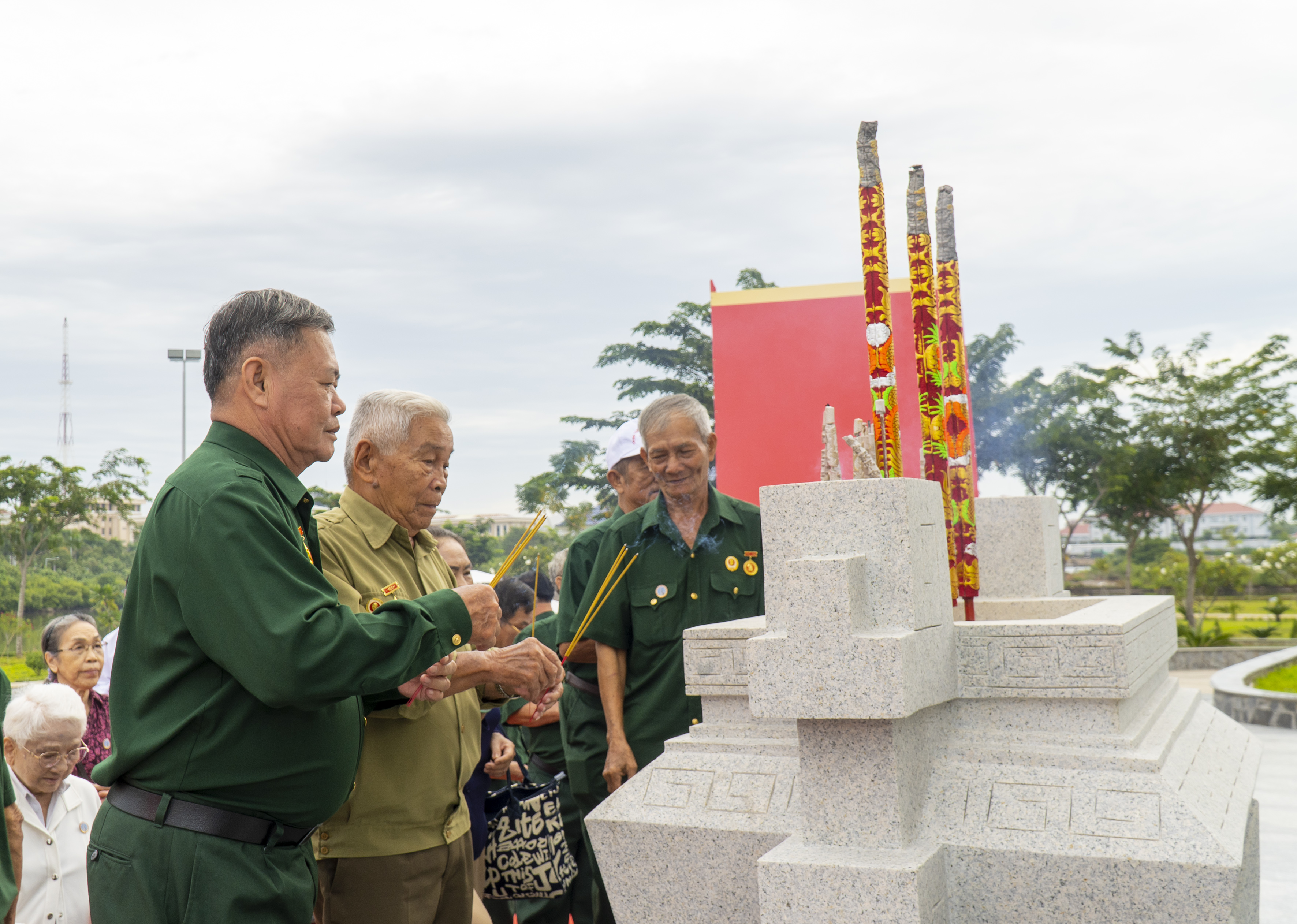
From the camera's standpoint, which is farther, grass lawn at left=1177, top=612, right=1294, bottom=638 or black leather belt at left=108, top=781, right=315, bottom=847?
grass lawn at left=1177, top=612, right=1294, bottom=638

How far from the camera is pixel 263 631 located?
68.7 inches

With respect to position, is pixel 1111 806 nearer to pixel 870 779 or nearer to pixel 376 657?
pixel 870 779

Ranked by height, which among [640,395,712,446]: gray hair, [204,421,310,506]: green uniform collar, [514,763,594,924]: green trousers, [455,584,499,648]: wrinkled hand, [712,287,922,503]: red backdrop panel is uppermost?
[712,287,922,503]: red backdrop panel

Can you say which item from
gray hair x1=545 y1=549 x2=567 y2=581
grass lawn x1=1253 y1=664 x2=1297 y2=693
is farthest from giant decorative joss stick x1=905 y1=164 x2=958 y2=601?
grass lawn x1=1253 y1=664 x2=1297 y2=693

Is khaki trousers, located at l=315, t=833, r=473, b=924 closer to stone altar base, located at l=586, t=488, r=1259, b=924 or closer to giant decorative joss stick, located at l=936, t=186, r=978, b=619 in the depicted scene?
stone altar base, located at l=586, t=488, r=1259, b=924

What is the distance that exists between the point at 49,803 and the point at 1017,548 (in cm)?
385

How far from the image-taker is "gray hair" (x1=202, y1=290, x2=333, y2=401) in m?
2.04

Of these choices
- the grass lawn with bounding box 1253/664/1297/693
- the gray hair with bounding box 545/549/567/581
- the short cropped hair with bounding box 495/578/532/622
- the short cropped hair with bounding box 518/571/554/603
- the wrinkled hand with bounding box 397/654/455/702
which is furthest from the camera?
the grass lawn with bounding box 1253/664/1297/693

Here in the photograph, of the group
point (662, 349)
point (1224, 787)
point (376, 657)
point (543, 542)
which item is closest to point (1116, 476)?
point (662, 349)

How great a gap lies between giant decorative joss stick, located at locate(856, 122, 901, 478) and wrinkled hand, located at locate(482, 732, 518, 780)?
5.88ft

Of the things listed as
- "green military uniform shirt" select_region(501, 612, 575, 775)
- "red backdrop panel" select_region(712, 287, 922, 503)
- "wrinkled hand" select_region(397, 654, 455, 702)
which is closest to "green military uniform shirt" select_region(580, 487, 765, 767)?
"green military uniform shirt" select_region(501, 612, 575, 775)

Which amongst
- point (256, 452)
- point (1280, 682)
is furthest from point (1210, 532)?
point (256, 452)

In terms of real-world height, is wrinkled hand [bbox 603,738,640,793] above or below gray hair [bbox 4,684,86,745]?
→ below

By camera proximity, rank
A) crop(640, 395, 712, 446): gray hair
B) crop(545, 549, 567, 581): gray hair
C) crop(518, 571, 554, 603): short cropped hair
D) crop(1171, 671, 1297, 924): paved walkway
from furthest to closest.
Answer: crop(545, 549, 567, 581): gray hair
crop(518, 571, 554, 603): short cropped hair
crop(1171, 671, 1297, 924): paved walkway
crop(640, 395, 712, 446): gray hair
